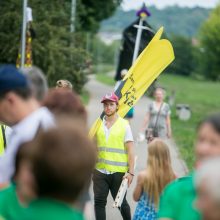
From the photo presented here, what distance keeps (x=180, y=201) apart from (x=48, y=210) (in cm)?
116

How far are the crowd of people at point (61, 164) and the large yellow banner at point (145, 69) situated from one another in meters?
2.94

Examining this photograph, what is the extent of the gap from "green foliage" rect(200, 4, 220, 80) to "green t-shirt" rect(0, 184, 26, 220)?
268ft

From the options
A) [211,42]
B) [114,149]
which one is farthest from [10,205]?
[211,42]

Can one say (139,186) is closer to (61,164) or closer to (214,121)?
(214,121)

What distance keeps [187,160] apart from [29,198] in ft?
41.4

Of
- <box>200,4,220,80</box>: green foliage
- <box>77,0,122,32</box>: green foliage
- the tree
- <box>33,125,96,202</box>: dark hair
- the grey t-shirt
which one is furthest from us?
<box>200,4,220,80</box>: green foliage

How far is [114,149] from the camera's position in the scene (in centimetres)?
764

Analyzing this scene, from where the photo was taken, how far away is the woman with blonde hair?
17.4 ft

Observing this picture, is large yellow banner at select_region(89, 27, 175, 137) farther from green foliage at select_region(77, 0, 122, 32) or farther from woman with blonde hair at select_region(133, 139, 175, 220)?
green foliage at select_region(77, 0, 122, 32)

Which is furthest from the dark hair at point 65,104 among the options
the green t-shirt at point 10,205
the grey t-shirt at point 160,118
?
the grey t-shirt at point 160,118

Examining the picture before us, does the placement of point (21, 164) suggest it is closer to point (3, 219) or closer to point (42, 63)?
point (3, 219)

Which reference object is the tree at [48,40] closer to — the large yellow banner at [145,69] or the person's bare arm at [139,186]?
the large yellow banner at [145,69]

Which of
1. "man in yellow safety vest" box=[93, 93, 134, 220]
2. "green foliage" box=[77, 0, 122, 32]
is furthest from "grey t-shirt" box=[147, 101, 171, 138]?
"green foliage" box=[77, 0, 122, 32]

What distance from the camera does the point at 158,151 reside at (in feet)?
17.3
